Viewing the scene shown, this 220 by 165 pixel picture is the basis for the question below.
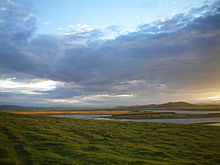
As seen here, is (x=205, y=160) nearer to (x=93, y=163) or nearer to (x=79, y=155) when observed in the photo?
(x=93, y=163)

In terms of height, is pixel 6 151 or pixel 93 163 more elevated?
pixel 6 151

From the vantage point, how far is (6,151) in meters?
17.4

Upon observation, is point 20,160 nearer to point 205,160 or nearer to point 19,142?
point 19,142

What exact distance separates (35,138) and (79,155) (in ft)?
35.9

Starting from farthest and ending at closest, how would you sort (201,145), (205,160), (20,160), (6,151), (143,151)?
(201,145)
(143,151)
(205,160)
(6,151)
(20,160)

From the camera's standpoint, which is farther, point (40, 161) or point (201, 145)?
point (201, 145)

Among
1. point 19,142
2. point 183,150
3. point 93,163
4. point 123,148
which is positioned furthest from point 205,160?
point 19,142

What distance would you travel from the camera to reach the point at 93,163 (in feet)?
54.4

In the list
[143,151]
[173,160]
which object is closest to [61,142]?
[143,151]

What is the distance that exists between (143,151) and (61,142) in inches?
503

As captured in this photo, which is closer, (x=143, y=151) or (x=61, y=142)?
(x=143, y=151)

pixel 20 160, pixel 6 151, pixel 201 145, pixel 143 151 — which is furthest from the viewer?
pixel 201 145

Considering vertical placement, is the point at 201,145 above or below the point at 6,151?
below

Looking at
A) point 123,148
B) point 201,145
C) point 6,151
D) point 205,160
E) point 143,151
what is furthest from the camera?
point 201,145
